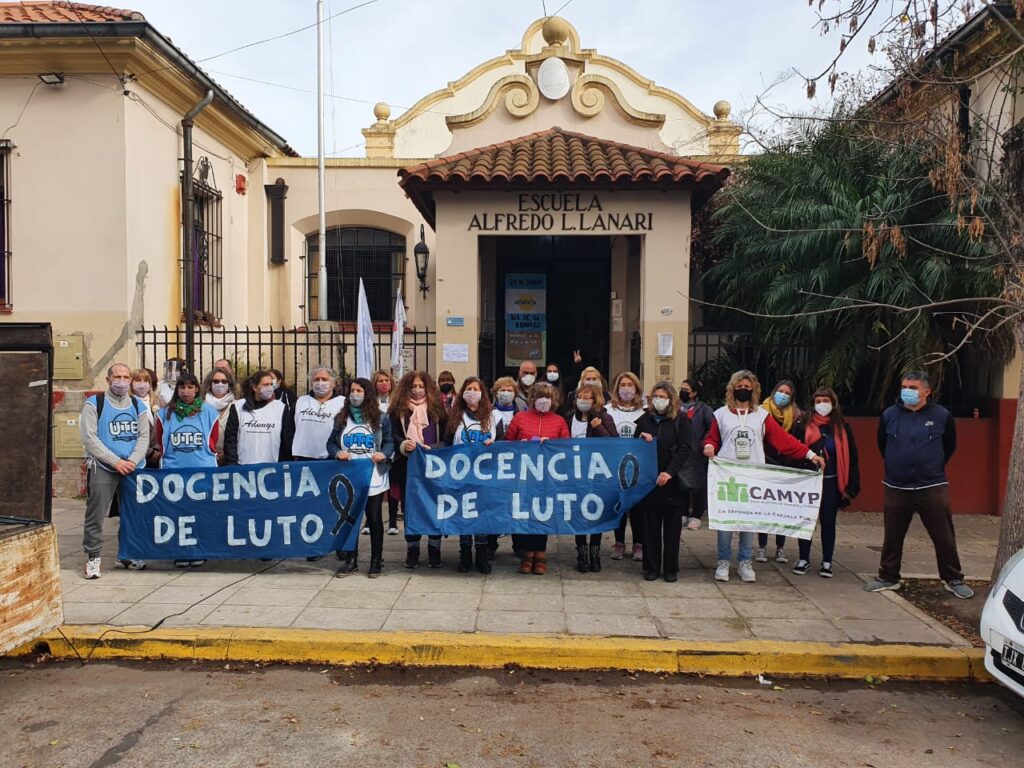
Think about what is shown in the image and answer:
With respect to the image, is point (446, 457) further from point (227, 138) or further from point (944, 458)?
point (227, 138)

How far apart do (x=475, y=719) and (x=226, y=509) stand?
3679 mm

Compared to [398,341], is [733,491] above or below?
below

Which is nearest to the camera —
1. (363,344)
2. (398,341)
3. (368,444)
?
(368,444)

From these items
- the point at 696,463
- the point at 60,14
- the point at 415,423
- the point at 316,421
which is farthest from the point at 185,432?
the point at 60,14

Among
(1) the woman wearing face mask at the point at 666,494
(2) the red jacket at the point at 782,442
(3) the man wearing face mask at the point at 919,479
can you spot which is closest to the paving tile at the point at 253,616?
(1) the woman wearing face mask at the point at 666,494

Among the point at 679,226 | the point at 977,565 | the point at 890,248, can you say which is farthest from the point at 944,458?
the point at 679,226

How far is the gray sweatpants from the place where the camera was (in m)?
7.04

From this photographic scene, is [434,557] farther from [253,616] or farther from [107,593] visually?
[107,593]

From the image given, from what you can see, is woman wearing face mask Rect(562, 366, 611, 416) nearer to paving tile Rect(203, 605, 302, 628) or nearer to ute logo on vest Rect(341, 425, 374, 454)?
ute logo on vest Rect(341, 425, 374, 454)

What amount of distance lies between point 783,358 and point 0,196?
1110cm

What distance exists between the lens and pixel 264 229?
618 inches

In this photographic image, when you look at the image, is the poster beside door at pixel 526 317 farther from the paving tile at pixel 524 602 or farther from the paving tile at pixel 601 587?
the paving tile at pixel 524 602

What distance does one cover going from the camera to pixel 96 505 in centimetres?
712

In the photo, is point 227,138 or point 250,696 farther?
point 227,138
